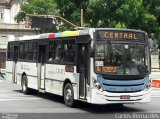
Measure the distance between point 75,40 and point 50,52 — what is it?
253 centimetres

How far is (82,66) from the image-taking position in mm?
15219

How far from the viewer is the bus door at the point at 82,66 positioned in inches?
585

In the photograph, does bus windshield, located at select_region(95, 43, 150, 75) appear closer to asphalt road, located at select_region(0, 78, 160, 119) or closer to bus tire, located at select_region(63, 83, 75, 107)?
asphalt road, located at select_region(0, 78, 160, 119)

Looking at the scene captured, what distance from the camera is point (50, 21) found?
4681 cm

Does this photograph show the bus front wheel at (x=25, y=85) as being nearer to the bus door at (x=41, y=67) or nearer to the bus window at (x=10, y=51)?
the bus door at (x=41, y=67)

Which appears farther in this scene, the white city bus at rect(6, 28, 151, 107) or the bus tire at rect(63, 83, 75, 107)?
the bus tire at rect(63, 83, 75, 107)

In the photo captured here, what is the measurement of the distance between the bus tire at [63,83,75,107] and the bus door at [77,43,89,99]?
25.1 inches

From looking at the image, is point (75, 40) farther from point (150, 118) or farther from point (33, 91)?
point (33, 91)

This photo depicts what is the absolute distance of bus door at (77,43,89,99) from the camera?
14.9 metres

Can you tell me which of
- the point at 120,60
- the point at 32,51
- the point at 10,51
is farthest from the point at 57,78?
the point at 10,51

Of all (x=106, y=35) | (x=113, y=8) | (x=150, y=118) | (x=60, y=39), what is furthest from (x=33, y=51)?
(x=113, y=8)

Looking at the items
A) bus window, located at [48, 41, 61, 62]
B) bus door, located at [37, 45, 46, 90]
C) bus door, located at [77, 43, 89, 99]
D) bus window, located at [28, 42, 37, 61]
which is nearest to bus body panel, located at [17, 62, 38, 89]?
bus window, located at [28, 42, 37, 61]

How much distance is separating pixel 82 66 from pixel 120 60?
147 cm

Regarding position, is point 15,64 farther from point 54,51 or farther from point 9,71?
point 54,51
